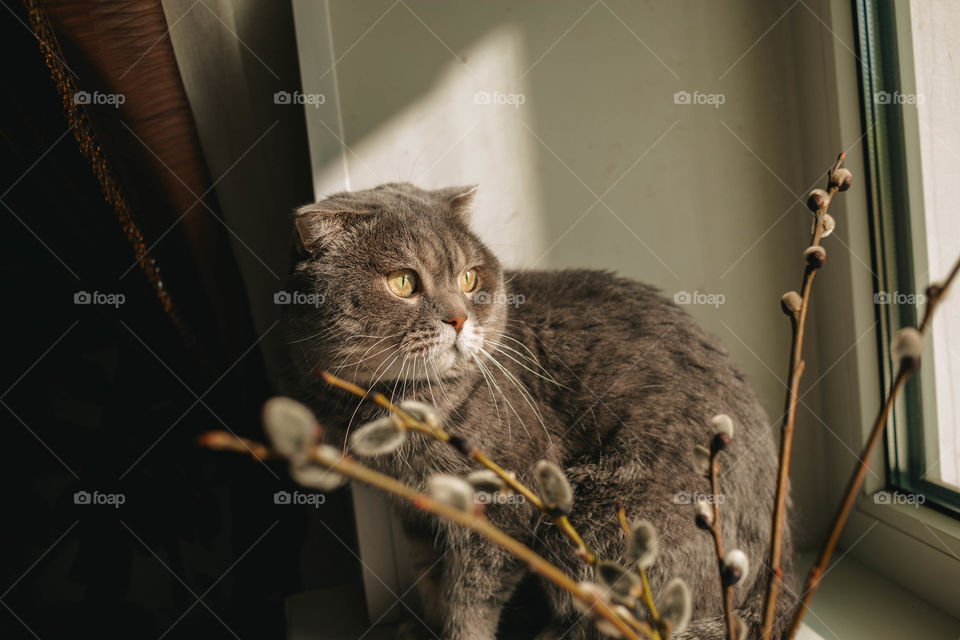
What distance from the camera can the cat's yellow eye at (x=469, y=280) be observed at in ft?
3.20

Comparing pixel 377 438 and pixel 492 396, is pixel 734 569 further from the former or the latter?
pixel 492 396

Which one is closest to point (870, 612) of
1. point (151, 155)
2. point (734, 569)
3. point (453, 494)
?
point (734, 569)

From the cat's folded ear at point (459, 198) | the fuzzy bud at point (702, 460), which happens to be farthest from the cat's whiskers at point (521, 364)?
the fuzzy bud at point (702, 460)

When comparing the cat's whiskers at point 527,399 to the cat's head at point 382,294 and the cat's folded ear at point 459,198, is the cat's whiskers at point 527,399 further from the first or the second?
the cat's folded ear at point 459,198

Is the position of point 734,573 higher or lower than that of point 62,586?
higher

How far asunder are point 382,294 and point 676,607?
62 cm

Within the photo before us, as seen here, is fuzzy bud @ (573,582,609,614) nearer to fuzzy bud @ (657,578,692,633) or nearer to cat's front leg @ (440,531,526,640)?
fuzzy bud @ (657,578,692,633)

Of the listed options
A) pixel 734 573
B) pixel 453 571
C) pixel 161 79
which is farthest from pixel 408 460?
→ pixel 161 79

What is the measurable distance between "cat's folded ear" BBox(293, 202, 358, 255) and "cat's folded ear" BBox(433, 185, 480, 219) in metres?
0.19

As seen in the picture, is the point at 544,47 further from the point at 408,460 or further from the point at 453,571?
the point at 453,571

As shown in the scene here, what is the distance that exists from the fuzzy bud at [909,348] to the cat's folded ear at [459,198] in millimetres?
742

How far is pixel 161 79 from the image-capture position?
899mm

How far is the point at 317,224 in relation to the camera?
0.84 meters

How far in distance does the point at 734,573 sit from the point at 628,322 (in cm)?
68
